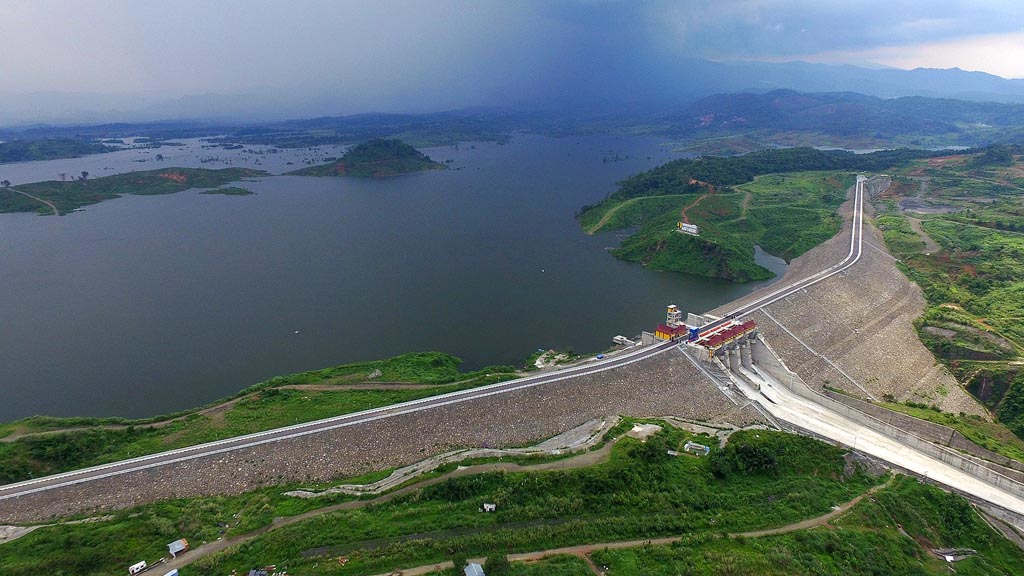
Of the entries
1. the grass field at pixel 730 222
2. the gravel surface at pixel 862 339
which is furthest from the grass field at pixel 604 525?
the grass field at pixel 730 222

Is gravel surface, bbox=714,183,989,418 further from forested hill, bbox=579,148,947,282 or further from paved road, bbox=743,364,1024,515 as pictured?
forested hill, bbox=579,148,947,282

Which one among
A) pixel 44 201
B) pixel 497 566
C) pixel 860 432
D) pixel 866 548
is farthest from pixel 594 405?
pixel 44 201

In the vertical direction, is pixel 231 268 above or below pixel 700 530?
above

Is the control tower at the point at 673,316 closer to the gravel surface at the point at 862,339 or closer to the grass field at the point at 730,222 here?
the gravel surface at the point at 862,339

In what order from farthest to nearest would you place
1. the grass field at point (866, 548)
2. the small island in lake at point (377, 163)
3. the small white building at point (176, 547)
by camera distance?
1. the small island in lake at point (377, 163)
2. the small white building at point (176, 547)
3. the grass field at point (866, 548)

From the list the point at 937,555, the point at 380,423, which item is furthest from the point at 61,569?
the point at 937,555

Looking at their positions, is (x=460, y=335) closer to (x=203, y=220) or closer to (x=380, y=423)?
(x=380, y=423)

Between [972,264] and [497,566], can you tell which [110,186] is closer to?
[497,566]
